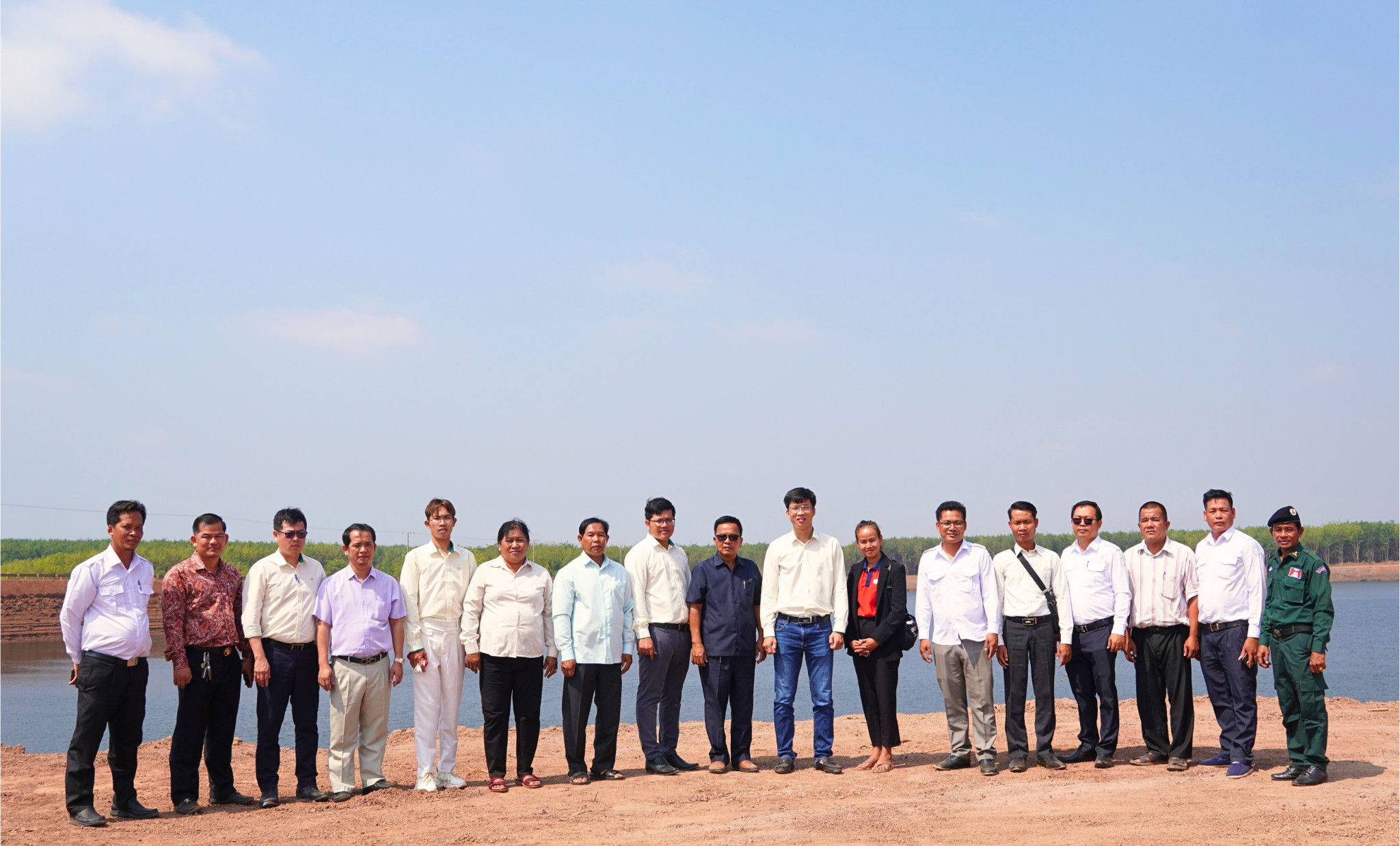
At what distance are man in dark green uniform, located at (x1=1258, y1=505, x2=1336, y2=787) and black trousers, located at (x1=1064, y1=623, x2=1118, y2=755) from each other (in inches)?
38.7

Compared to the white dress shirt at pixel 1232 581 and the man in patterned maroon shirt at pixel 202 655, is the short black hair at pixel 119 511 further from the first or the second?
the white dress shirt at pixel 1232 581

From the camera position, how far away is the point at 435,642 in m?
6.79

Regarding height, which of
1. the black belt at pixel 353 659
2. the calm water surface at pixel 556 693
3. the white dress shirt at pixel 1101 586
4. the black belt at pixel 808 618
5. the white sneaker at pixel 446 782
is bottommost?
the calm water surface at pixel 556 693

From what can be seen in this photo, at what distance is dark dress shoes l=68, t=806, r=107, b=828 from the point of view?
19.6ft

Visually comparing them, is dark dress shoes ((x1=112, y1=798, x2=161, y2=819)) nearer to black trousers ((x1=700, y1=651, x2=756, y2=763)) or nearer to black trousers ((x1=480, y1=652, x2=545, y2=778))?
black trousers ((x1=480, y1=652, x2=545, y2=778))

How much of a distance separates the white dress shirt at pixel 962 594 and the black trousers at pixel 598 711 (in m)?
2.30

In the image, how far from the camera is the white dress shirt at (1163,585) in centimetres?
692

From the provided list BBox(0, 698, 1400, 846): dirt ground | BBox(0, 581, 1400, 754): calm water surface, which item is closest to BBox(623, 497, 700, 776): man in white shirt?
BBox(0, 698, 1400, 846): dirt ground

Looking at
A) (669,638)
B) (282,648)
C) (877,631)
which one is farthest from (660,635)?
(282,648)

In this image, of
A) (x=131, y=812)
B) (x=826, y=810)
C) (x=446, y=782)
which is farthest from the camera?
(x=446, y=782)

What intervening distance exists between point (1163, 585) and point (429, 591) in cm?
517

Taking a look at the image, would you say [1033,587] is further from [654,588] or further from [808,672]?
[654,588]

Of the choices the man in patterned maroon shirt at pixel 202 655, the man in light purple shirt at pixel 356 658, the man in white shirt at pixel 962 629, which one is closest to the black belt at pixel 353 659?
the man in light purple shirt at pixel 356 658

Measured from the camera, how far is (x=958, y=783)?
6625 mm
